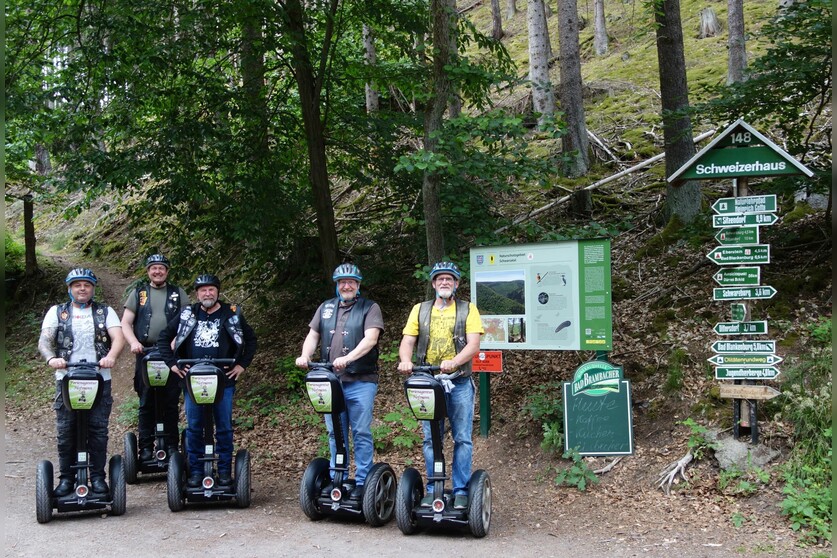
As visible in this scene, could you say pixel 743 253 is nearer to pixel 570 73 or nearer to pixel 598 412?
pixel 598 412

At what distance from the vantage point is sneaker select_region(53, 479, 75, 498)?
6588 mm

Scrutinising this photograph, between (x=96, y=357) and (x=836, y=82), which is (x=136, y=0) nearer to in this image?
(x=96, y=357)

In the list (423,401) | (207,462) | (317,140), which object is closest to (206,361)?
(207,462)

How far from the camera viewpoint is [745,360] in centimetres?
713

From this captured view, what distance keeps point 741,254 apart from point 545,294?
1.99 meters

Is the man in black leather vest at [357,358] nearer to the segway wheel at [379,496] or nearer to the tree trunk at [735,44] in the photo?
the segway wheel at [379,496]

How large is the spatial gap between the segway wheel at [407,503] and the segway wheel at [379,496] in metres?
0.22

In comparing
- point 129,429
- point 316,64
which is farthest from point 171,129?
point 129,429

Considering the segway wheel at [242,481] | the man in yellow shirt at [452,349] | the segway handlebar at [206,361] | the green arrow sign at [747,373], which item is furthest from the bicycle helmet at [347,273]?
the green arrow sign at [747,373]

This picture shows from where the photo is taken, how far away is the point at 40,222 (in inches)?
1117

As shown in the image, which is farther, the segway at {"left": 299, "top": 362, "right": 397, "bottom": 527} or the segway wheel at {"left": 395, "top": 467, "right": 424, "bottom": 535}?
the segway at {"left": 299, "top": 362, "right": 397, "bottom": 527}

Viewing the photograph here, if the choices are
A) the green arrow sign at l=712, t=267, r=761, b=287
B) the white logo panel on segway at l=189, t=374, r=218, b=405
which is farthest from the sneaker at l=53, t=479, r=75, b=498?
the green arrow sign at l=712, t=267, r=761, b=287

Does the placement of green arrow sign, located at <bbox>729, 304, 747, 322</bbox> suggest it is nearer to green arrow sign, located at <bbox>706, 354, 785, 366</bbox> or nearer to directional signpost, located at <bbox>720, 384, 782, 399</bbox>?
green arrow sign, located at <bbox>706, 354, 785, 366</bbox>

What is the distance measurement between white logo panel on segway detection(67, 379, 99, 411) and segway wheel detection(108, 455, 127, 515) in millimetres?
576
